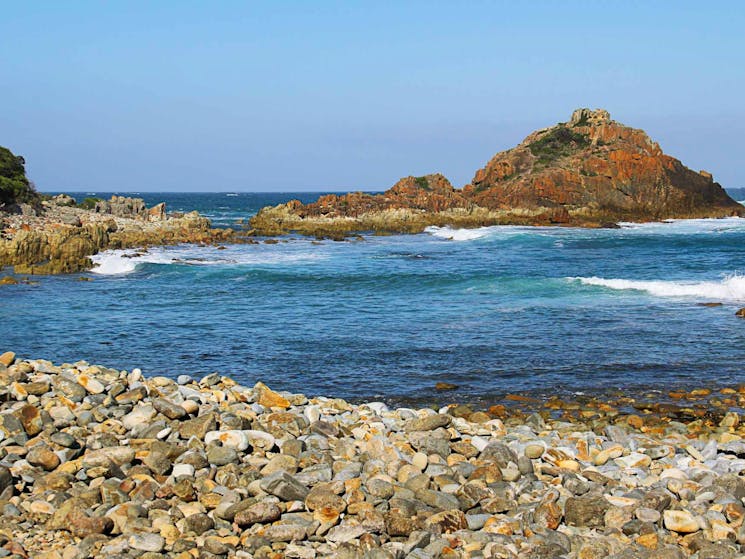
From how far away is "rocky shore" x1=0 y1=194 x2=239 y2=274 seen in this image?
3281 centimetres

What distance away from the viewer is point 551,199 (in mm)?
70062

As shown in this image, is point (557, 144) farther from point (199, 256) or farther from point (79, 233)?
point (79, 233)

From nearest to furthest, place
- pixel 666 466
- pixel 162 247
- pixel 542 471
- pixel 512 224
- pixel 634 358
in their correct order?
pixel 542 471 < pixel 666 466 < pixel 634 358 < pixel 162 247 < pixel 512 224

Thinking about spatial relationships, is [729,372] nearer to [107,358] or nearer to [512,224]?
[107,358]

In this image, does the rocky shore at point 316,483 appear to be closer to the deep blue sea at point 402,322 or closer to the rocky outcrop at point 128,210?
the deep blue sea at point 402,322

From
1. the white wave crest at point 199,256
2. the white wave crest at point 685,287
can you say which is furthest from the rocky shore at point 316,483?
the white wave crest at point 199,256

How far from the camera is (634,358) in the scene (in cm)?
1548

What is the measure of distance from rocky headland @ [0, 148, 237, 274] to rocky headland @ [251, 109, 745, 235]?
1074cm

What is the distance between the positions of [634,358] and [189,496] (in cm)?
1110

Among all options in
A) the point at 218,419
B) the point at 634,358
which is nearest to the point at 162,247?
the point at 634,358

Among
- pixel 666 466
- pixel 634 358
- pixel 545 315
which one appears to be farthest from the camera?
pixel 545 315

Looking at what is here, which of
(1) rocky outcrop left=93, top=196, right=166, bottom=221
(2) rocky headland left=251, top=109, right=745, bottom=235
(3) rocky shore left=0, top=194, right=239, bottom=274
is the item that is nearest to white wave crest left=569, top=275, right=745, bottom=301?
(3) rocky shore left=0, top=194, right=239, bottom=274

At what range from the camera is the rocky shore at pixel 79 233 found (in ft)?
108

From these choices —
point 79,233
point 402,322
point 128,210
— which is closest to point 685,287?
point 402,322
